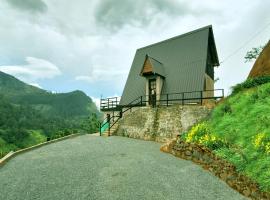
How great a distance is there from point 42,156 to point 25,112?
18789 cm

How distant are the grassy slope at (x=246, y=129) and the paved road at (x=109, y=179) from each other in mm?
1059

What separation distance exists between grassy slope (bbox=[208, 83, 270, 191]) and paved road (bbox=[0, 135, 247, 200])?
3.47 ft

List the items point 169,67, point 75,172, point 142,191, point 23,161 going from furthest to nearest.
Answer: point 169,67 → point 23,161 → point 75,172 → point 142,191

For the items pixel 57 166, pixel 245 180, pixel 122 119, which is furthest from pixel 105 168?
pixel 122 119

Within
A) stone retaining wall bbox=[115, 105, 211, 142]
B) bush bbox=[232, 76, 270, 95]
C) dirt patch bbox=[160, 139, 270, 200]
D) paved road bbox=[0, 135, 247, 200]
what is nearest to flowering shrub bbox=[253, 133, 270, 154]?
dirt patch bbox=[160, 139, 270, 200]

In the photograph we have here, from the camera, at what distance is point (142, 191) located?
24.1 feet

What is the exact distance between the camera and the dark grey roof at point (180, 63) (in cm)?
2219

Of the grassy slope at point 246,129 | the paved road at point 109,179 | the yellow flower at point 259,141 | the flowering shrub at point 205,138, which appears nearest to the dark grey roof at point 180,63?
the grassy slope at point 246,129

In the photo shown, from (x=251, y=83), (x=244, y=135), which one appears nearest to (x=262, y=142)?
(x=244, y=135)

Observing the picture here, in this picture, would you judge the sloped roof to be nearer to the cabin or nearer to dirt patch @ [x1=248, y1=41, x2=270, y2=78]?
the cabin

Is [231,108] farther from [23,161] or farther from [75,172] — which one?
[23,161]

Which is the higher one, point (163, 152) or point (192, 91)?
point (192, 91)

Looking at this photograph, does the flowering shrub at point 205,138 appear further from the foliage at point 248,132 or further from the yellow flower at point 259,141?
the yellow flower at point 259,141

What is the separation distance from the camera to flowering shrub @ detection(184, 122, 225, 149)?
401 inches
